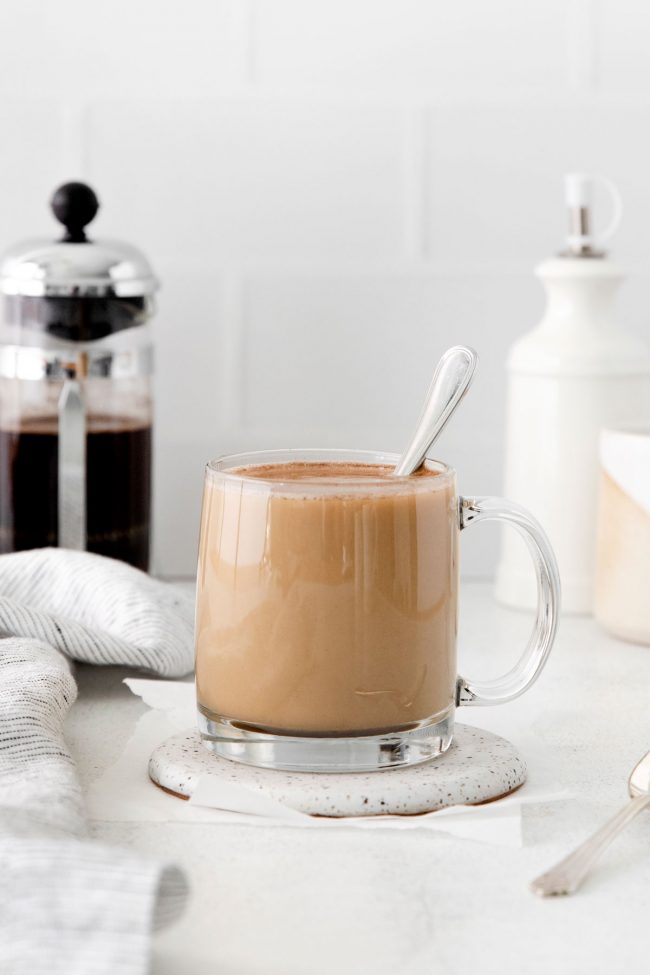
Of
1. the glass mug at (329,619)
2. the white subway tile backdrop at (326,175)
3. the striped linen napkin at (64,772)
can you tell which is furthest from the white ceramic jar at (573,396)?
the glass mug at (329,619)

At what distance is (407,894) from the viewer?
0.50 m

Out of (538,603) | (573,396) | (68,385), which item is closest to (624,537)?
(573,396)

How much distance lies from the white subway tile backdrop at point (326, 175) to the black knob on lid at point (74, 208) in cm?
18

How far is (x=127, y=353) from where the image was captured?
1.05 metres

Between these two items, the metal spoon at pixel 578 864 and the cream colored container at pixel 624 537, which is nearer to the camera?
the metal spoon at pixel 578 864

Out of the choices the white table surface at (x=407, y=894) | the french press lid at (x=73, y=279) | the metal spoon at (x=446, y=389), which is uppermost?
the french press lid at (x=73, y=279)

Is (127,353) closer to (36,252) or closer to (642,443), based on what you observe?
(36,252)

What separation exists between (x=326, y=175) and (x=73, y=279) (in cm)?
32

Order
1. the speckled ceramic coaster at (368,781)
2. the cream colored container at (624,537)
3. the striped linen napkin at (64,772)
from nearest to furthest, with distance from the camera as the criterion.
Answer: the striped linen napkin at (64,772) → the speckled ceramic coaster at (368,781) → the cream colored container at (624,537)

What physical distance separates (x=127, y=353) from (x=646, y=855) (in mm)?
653

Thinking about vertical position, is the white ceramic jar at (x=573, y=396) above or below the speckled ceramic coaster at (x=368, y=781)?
above

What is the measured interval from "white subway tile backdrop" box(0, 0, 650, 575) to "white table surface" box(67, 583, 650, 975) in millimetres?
580

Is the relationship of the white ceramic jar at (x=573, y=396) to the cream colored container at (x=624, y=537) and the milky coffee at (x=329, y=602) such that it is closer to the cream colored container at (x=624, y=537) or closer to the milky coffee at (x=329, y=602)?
the cream colored container at (x=624, y=537)

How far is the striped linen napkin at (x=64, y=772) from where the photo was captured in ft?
1.36
